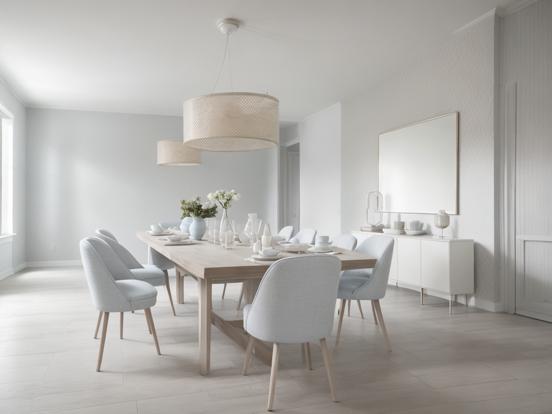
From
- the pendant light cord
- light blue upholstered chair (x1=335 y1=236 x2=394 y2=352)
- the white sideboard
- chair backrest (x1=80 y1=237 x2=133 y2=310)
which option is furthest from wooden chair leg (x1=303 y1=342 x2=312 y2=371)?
the pendant light cord

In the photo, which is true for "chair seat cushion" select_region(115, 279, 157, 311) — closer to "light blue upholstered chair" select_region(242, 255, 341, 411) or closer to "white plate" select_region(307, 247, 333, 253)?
"light blue upholstered chair" select_region(242, 255, 341, 411)

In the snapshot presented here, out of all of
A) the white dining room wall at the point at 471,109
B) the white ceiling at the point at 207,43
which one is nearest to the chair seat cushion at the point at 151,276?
the white ceiling at the point at 207,43

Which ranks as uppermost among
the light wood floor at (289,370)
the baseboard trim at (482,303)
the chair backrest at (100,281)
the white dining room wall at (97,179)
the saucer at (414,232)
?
the white dining room wall at (97,179)

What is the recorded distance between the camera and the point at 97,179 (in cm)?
848

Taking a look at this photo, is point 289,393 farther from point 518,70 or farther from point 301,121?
point 301,121

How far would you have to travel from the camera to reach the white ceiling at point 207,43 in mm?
4164

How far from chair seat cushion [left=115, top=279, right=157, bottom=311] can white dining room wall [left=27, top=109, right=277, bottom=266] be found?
551cm

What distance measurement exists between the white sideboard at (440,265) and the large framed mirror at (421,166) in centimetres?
49

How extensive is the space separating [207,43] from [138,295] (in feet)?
9.90

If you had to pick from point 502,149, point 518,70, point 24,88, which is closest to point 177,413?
point 502,149

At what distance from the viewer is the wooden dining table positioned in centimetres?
264

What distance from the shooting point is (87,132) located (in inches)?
333

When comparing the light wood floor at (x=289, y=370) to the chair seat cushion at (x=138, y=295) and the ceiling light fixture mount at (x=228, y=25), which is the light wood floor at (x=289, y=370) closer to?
the chair seat cushion at (x=138, y=295)

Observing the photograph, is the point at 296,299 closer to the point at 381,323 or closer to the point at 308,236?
the point at 381,323
